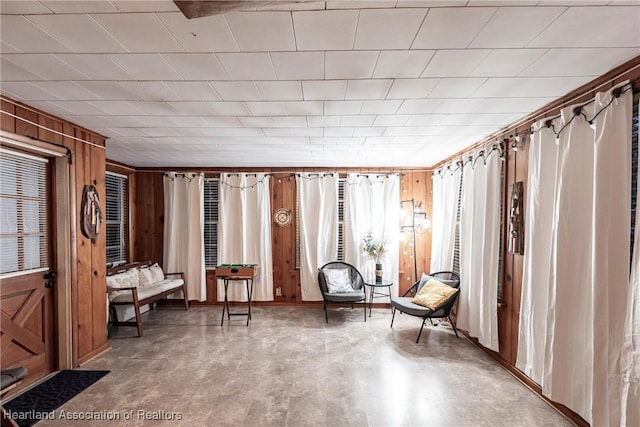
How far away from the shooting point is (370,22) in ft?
4.71

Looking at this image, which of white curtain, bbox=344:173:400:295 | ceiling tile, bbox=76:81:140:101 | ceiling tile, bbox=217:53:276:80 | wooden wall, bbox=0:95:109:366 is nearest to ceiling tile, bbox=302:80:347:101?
ceiling tile, bbox=217:53:276:80

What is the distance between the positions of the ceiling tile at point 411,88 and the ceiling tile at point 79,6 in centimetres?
170

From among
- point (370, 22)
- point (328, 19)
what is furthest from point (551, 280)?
point (328, 19)

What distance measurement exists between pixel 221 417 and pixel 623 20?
3578mm

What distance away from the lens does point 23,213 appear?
2.68 m

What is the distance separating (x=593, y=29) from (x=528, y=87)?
69 cm

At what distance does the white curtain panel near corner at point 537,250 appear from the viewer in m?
2.40

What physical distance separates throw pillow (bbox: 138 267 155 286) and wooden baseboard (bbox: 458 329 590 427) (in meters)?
4.97

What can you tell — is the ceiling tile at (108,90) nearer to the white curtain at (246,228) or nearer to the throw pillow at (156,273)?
the white curtain at (246,228)

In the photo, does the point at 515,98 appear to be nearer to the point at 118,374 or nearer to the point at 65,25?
the point at 65,25

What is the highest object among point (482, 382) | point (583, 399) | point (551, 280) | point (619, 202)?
point (619, 202)

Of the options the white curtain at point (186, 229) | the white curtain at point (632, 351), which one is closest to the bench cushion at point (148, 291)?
the white curtain at point (186, 229)

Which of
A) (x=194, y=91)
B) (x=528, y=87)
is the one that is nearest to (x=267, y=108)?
(x=194, y=91)

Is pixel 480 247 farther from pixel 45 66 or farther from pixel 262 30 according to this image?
pixel 45 66
